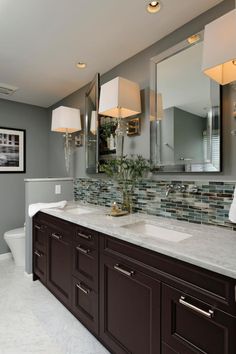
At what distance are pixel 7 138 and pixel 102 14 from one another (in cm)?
249

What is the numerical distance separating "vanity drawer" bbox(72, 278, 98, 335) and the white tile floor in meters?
0.12

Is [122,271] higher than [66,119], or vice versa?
[66,119]

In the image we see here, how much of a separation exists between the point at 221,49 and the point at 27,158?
3.24 m

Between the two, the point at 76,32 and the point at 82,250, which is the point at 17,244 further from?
the point at 76,32

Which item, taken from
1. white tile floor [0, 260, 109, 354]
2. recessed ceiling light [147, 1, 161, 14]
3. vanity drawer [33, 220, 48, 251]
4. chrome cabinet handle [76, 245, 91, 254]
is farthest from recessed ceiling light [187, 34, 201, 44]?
white tile floor [0, 260, 109, 354]

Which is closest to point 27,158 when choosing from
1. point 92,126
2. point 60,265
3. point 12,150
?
point 12,150

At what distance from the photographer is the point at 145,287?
1232 mm

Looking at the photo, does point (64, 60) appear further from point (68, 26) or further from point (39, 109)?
point (39, 109)

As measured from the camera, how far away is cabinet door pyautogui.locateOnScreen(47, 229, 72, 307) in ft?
6.49

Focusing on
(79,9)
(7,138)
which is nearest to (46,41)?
(79,9)

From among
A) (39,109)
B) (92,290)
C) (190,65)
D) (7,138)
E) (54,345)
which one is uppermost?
(39,109)

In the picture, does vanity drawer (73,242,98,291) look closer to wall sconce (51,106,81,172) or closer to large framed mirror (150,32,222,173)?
large framed mirror (150,32,222,173)

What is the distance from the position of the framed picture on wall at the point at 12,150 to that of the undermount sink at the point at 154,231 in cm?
256

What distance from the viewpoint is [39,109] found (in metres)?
3.80
